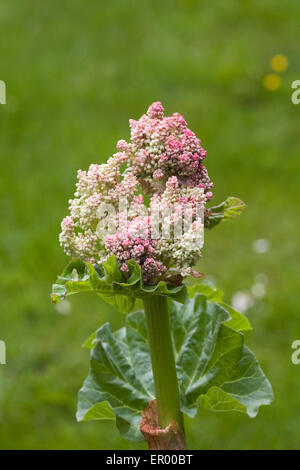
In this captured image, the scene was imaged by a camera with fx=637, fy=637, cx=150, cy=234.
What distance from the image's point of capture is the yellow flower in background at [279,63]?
13.6 feet

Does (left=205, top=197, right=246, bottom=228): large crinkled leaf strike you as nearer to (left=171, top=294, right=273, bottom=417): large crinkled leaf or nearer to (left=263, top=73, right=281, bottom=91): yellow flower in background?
(left=171, top=294, right=273, bottom=417): large crinkled leaf

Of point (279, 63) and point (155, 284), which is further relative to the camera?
point (279, 63)

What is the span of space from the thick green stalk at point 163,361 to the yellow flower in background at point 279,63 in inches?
136

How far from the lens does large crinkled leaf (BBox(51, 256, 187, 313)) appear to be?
2.97 ft

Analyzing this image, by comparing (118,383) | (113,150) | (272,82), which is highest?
(272,82)

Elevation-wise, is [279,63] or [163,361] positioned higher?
[279,63]

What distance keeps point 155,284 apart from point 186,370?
11.1 inches

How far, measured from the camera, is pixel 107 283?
0.92 meters

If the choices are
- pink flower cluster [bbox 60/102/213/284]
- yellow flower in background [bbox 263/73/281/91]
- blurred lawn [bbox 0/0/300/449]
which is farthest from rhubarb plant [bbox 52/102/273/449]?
yellow flower in background [bbox 263/73/281/91]

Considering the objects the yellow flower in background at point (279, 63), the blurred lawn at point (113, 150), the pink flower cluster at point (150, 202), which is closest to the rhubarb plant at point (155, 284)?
the pink flower cluster at point (150, 202)

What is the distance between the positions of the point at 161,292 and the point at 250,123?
3086mm

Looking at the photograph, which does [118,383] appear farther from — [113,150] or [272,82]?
[272,82]

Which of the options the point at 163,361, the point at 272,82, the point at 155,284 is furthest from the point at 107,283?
the point at 272,82

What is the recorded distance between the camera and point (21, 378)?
2523 mm
